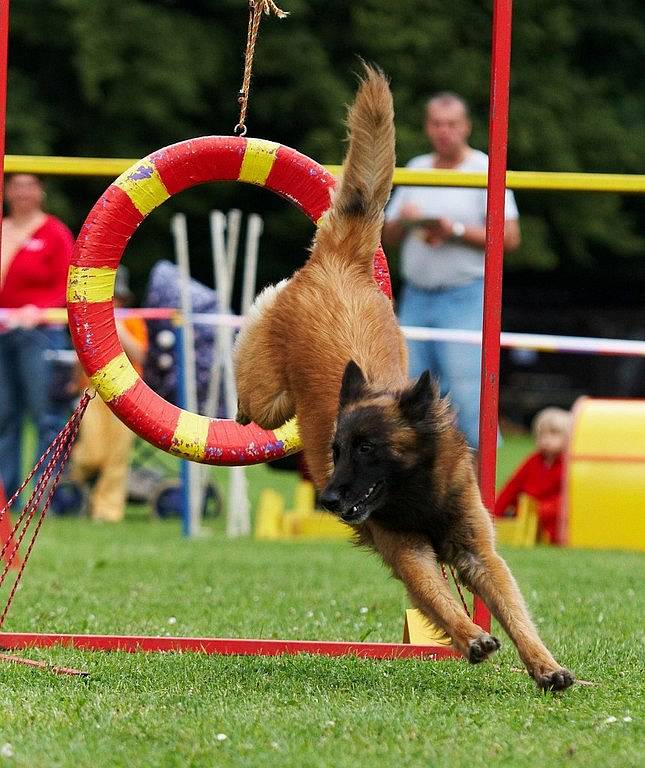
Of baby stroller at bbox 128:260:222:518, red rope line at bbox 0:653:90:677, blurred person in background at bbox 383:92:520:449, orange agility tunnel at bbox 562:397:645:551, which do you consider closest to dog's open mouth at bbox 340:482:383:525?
red rope line at bbox 0:653:90:677

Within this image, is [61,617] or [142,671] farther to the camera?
[61,617]

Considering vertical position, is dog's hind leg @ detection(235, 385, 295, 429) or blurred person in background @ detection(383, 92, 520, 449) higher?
blurred person in background @ detection(383, 92, 520, 449)

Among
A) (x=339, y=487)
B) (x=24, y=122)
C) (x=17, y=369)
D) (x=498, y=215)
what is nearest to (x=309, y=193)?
(x=498, y=215)

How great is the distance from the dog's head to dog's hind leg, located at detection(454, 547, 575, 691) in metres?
0.34

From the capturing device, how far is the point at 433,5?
2155 cm

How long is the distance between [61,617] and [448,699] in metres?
2.14

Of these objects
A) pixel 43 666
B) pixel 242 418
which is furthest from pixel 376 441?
pixel 43 666

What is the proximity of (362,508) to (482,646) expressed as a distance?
542 millimetres

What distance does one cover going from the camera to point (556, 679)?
411cm

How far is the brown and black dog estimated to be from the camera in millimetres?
4297

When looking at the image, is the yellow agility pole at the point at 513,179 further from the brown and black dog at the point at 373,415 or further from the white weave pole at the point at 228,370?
the white weave pole at the point at 228,370

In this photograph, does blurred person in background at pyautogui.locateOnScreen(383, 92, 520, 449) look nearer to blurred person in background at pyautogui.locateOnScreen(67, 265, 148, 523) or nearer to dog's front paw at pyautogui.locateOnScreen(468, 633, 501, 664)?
blurred person in background at pyautogui.locateOnScreen(67, 265, 148, 523)

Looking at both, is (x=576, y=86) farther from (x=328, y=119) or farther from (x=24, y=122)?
(x=24, y=122)

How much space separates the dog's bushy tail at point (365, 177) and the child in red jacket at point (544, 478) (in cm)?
530
